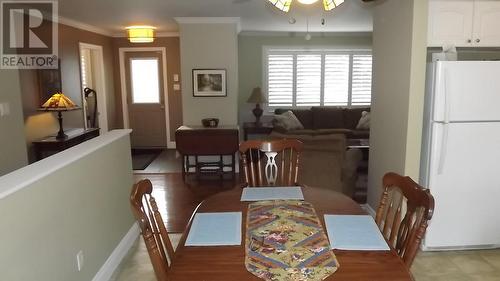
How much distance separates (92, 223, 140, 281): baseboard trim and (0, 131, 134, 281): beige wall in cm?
4

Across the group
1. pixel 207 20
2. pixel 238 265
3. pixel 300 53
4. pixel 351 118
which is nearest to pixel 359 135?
pixel 351 118

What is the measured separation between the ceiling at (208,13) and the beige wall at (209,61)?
34 centimetres

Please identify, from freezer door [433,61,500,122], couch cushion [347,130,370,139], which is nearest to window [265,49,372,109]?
couch cushion [347,130,370,139]

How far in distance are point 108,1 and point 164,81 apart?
3168 mm

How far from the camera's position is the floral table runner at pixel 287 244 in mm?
1307

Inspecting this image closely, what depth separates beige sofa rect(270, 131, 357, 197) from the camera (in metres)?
3.68

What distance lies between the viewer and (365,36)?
7184mm

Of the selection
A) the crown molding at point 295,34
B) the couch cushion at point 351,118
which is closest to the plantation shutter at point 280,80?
the crown molding at point 295,34

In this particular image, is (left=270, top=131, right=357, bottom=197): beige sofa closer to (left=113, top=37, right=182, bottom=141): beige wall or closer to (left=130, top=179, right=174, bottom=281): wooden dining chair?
(left=130, top=179, right=174, bottom=281): wooden dining chair

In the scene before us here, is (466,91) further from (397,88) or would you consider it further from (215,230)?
(215,230)

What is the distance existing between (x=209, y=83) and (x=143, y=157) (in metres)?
2.05

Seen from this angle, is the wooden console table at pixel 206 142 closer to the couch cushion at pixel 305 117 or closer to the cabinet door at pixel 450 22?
the couch cushion at pixel 305 117

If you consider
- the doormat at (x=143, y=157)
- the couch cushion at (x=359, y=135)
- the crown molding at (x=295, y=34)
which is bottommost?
the doormat at (x=143, y=157)

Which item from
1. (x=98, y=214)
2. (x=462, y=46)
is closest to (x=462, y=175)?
(x=462, y=46)
